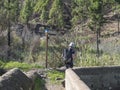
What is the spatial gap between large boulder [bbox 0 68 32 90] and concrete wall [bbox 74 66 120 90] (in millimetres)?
1614

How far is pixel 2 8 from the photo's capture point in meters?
33.9

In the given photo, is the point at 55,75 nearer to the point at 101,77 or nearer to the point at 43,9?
the point at 101,77

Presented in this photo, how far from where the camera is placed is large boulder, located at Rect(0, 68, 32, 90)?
10.6 m

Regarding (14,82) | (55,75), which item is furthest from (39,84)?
(14,82)

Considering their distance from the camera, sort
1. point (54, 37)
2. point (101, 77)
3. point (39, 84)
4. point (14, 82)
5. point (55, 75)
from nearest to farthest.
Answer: point (14, 82) < point (101, 77) < point (39, 84) < point (55, 75) < point (54, 37)

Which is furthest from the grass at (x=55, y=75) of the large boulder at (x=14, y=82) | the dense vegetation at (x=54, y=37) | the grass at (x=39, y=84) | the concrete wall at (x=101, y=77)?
the concrete wall at (x=101, y=77)

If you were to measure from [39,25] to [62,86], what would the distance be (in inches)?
1589

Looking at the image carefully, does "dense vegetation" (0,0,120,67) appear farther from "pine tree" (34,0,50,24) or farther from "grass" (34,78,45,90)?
"grass" (34,78,45,90)

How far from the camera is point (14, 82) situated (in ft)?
37.5

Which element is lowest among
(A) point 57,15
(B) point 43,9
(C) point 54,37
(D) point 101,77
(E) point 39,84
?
(E) point 39,84

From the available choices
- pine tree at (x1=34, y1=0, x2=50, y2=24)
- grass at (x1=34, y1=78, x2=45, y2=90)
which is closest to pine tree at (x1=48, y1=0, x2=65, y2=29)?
pine tree at (x1=34, y1=0, x2=50, y2=24)

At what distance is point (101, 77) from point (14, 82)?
2.52 m

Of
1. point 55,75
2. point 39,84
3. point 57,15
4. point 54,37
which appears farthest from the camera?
point 57,15

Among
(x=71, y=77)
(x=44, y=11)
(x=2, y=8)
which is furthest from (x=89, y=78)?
(x=44, y=11)
